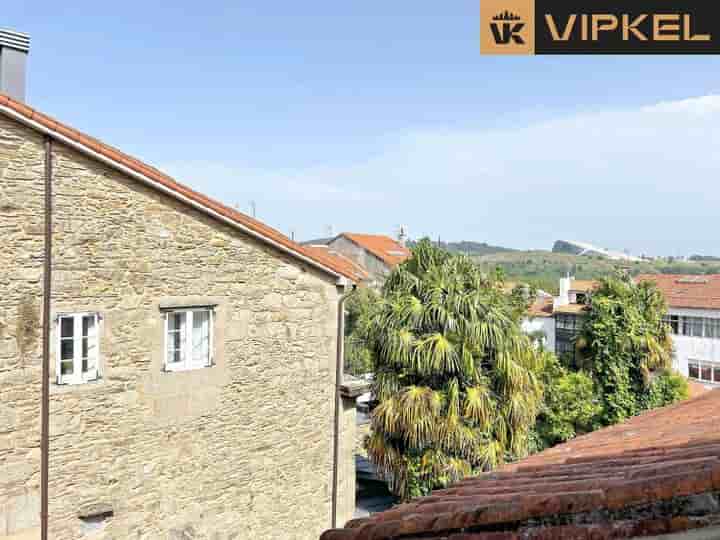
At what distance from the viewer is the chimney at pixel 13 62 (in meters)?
8.96

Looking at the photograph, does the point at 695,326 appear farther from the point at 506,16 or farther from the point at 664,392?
the point at 506,16

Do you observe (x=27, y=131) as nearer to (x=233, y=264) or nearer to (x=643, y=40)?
(x=233, y=264)

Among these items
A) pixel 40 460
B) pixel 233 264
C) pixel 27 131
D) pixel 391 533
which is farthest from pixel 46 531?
pixel 391 533

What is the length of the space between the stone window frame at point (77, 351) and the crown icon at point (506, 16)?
26.3 ft

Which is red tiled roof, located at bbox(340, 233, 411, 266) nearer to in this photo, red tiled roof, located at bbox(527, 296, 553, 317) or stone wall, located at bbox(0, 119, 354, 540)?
red tiled roof, located at bbox(527, 296, 553, 317)

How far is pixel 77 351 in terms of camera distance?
853 centimetres

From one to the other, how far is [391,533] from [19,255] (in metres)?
7.13

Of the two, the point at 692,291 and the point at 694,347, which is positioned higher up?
the point at 692,291

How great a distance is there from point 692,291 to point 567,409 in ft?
51.6

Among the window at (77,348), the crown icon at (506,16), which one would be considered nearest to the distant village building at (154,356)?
the window at (77,348)

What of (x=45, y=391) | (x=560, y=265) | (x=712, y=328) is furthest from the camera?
(x=560, y=265)

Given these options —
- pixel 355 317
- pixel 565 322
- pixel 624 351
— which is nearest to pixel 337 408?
pixel 624 351

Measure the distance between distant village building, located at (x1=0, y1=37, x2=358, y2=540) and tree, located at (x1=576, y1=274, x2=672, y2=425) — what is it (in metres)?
16.4

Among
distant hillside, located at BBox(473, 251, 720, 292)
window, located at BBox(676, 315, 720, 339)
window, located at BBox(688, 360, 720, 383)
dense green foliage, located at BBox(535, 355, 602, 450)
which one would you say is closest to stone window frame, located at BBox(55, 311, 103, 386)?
dense green foliage, located at BBox(535, 355, 602, 450)
